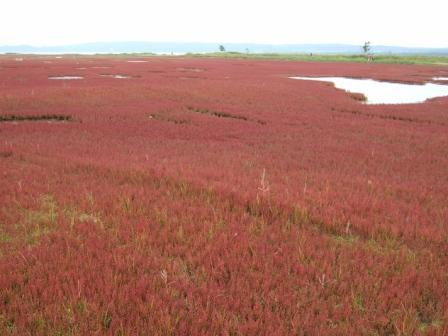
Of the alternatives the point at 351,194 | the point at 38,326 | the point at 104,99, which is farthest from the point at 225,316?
the point at 104,99

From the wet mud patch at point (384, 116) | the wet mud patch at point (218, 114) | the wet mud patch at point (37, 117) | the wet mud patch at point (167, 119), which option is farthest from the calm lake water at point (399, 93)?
the wet mud patch at point (37, 117)

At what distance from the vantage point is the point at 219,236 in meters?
6.02

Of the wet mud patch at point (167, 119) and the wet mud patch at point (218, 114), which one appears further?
the wet mud patch at point (218, 114)

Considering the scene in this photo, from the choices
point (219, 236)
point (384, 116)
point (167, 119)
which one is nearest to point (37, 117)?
point (167, 119)

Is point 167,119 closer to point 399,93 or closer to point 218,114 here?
point 218,114

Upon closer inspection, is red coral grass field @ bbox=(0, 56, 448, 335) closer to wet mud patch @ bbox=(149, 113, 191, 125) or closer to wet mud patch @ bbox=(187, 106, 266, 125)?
wet mud patch @ bbox=(149, 113, 191, 125)

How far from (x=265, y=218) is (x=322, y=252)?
1592 mm

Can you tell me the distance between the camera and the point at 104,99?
75.8 feet

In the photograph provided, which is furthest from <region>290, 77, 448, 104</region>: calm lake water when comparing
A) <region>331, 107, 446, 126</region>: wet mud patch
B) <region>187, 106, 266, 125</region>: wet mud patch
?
<region>187, 106, 266, 125</region>: wet mud patch

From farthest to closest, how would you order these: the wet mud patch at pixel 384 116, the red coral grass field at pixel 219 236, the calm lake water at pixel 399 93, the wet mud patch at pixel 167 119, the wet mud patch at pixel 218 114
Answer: the calm lake water at pixel 399 93 < the wet mud patch at pixel 384 116 < the wet mud patch at pixel 218 114 < the wet mud patch at pixel 167 119 < the red coral grass field at pixel 219 236

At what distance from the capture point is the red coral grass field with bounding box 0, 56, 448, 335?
4.15 m

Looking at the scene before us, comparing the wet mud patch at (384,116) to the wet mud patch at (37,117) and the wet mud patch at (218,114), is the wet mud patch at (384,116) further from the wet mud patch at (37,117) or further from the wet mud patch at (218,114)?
the wet mud patch at (37,117)

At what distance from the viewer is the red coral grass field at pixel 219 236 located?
13.6 ft

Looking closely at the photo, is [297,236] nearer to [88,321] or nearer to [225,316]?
Result: [225,316]
